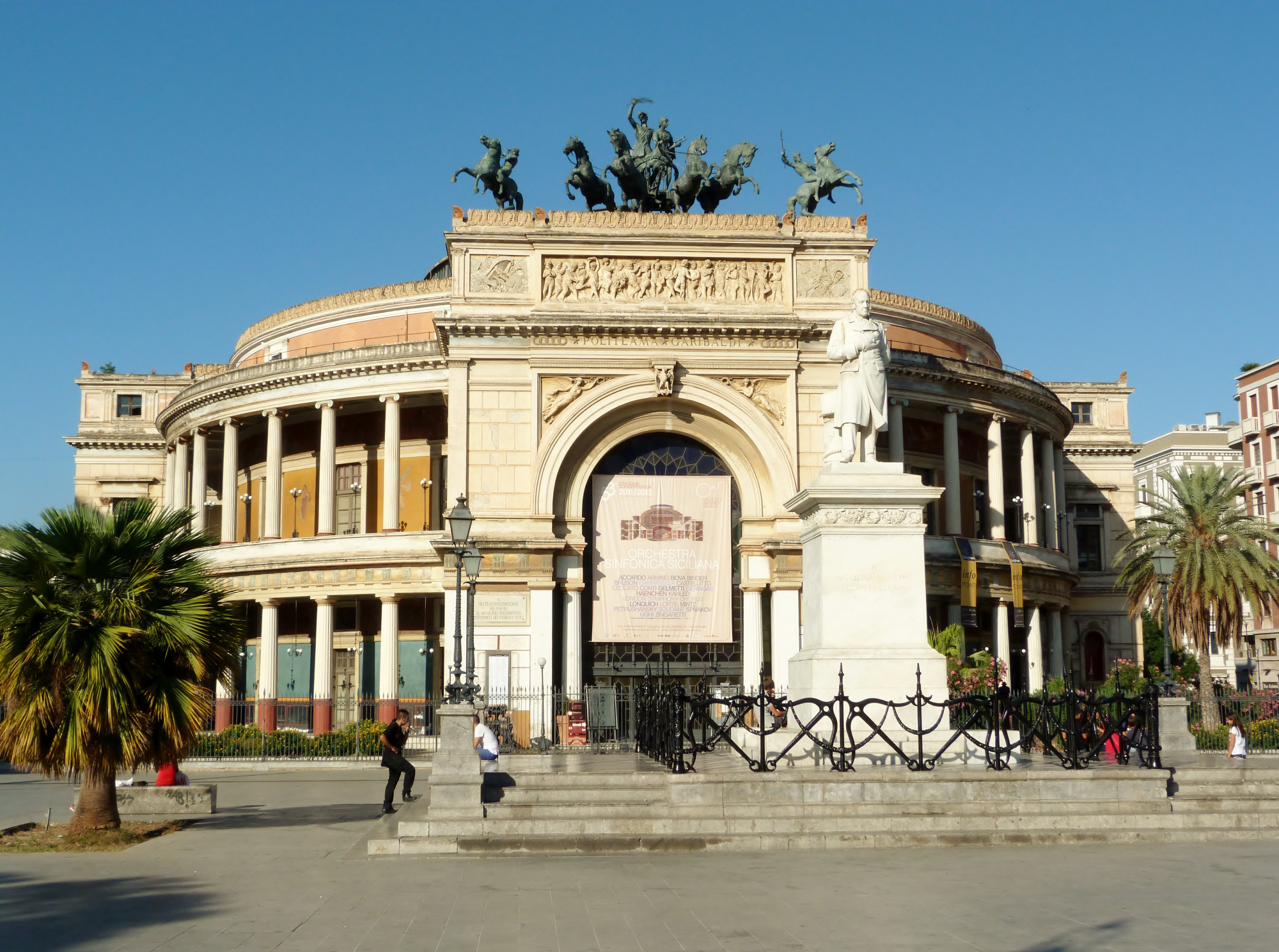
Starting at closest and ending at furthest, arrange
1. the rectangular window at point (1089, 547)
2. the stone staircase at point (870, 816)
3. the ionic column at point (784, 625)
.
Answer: the stone staircase at point (870, 816) < the ionic column at point (784, 625) < the rectangular window at point (1089, 547)

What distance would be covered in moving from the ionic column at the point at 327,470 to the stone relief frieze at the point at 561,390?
1218 cm

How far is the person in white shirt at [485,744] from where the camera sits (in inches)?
802

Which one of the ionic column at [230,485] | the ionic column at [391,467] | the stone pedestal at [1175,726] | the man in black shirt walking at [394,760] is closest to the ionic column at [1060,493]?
the ionic column at [391,467]

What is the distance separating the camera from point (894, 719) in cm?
1731

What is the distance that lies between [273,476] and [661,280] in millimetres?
18492

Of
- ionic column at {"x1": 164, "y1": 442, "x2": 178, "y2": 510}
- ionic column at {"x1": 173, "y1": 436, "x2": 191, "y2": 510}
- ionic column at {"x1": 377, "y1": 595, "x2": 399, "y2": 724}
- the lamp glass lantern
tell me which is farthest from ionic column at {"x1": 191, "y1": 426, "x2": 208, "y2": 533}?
the lamp glass lantern

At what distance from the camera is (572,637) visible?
37375 millimetres

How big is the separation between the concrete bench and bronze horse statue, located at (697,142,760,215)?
26.1 metres

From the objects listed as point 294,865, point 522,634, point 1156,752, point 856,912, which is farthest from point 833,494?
point 522,634

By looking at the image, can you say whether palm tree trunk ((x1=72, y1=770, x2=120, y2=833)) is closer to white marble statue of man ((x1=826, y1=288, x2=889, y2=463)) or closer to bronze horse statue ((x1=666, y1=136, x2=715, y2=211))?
white marble statue of man ((x1=826, y1=288, x2=889, y2=463))

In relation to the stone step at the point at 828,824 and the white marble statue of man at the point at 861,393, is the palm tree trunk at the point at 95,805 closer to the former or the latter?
the stone step at the point at 828,824

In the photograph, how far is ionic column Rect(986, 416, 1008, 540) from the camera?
161 ft

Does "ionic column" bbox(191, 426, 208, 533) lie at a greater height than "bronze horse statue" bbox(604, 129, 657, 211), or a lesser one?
lesser

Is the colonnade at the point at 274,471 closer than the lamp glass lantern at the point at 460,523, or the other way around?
the lamp glass lantern at the point at 460,523
